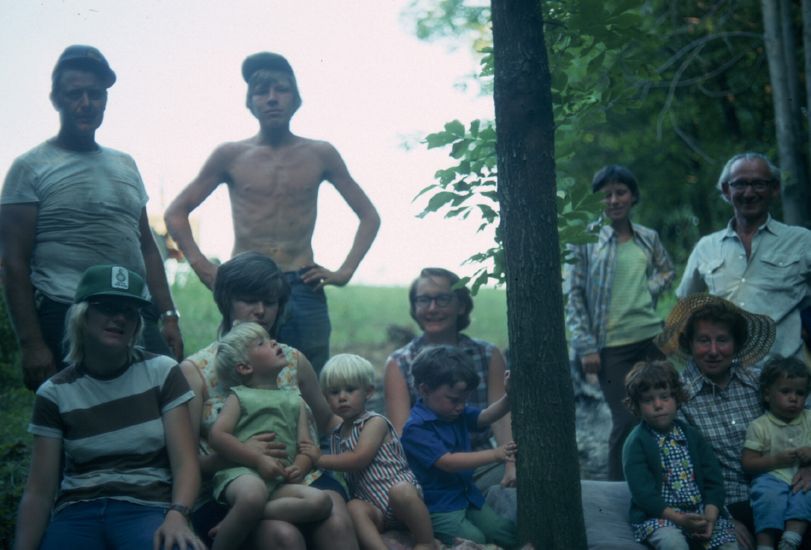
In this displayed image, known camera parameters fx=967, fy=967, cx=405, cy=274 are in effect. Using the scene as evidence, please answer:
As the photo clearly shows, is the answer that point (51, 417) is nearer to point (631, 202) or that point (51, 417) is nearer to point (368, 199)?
point (368, 199)

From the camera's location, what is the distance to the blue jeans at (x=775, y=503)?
13.6ft

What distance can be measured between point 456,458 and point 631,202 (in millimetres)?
2442

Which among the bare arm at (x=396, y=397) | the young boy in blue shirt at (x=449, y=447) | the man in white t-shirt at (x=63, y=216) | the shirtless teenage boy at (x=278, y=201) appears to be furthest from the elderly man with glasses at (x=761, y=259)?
the man in white t-shirt at (x=63, y=216)

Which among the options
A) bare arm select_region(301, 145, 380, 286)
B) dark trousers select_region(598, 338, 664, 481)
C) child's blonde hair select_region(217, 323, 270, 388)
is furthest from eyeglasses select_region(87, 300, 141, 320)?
dark trousers select_region(598, 338, 664, 481)

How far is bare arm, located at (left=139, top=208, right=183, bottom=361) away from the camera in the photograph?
4.81 m

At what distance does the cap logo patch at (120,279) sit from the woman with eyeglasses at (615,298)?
2857 millimetres

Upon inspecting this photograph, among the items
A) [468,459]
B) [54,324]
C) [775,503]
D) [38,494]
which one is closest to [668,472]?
[775,503]

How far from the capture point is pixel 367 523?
3840mm

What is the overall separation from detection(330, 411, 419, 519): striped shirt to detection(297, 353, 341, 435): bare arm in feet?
0.44

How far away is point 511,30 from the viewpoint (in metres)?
3.77

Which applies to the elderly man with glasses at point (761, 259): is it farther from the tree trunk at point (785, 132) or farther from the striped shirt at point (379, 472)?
the striped shirt at point (379, 472)

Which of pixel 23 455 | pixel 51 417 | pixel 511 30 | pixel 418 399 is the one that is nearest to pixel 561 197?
pixel 511 30

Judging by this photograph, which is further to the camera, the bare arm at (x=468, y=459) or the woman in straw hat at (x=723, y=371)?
the woman in straw hat at (x=723, y=371)

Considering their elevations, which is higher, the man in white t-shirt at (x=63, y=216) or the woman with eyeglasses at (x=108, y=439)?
the man in white t-shirt at (x=63, y=216)
